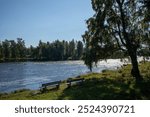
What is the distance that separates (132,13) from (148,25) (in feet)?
8.29

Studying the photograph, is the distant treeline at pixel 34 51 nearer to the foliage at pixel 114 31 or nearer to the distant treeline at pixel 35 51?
the distant treeline at pixel 35 51

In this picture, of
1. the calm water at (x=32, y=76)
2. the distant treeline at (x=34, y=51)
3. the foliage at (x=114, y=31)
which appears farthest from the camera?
the distant treeline at (x=34, y=51)

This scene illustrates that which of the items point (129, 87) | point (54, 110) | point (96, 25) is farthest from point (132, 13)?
point (54, 110)

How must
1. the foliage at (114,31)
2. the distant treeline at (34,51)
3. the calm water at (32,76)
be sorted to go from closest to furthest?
the foliage at (114,31)
the calm water at (32,76)
the distant treeline at (34,51)

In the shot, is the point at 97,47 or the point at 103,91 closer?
the point at 103,91

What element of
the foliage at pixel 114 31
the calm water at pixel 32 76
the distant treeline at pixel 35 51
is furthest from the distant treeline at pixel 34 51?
the foliage at pixel 114 31

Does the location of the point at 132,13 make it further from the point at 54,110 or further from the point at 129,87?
the point at 54,110

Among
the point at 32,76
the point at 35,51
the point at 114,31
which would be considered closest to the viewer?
the point at 114,31

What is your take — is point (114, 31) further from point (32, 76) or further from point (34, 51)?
point (34, 51)

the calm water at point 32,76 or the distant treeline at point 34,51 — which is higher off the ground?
the distant treeline at point 34,51

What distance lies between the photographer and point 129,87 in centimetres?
2498

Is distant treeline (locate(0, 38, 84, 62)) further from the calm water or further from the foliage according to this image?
the foliage

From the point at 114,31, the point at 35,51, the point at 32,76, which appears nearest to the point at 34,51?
the point at 35,51

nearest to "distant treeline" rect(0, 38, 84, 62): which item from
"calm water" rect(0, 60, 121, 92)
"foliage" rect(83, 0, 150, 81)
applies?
"calm water" rect(0, 60, 121, 92)
